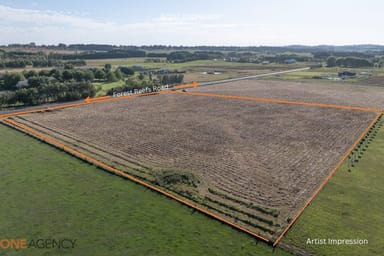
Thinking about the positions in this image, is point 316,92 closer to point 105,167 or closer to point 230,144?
point 230,144

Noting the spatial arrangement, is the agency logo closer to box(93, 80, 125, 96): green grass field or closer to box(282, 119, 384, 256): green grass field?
box(282, 119, 384, 256): green grass field

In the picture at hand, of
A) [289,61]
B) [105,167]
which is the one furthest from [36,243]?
[289,61]

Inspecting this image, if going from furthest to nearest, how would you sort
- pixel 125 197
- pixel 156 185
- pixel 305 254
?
1. pixel 156 185
2. pixel 125 197
3. pixel 305 254

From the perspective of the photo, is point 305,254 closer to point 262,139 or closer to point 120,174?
point 120,174

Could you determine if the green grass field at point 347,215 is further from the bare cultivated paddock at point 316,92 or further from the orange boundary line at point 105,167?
the bare cultivated paddock at point 316,92

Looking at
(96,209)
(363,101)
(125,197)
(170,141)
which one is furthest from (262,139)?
(363,101)

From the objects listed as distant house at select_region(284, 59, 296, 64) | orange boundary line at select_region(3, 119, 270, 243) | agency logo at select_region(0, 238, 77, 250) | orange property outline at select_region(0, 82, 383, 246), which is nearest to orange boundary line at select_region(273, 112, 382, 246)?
orange property outline at select_region(0, 82, 383, 246)
